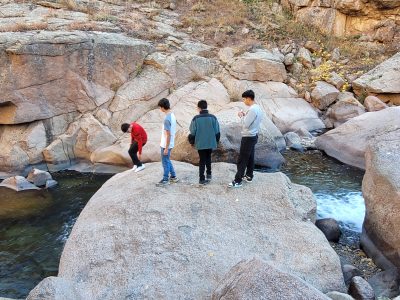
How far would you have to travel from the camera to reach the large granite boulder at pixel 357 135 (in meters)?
14.2

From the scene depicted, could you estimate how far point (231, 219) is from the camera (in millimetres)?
7922

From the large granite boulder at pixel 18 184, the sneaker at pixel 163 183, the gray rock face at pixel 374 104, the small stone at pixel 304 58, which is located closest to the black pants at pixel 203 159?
the sneaker at pixel 163 183

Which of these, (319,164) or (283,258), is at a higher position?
(283,258)

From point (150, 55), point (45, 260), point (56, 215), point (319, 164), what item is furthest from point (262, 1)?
point (45, 260)

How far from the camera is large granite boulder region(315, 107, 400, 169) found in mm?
14250

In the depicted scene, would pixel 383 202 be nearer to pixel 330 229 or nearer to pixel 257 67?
pixel 330 229

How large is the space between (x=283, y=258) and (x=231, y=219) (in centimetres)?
127

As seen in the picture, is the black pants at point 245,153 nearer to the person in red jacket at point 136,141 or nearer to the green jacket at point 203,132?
the green jacket at point 203,132

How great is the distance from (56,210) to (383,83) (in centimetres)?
1483

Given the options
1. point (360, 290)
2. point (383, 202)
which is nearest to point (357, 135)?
point (383, 202)

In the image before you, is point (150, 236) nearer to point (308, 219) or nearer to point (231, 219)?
point (231, 219)

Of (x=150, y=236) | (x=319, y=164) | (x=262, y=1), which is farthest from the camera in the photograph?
(x=262, y=1)

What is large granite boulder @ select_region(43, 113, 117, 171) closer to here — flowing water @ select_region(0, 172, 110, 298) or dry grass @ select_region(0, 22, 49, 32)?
flowing water @ select_region(0, 172, 110, 298)

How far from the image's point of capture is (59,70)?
16078 millimetres
